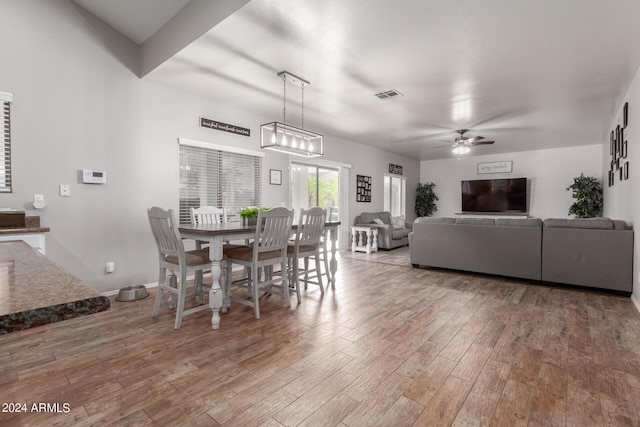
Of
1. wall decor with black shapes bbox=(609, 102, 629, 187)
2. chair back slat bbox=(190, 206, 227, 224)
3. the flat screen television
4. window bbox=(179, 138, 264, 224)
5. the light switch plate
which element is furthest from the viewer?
the flat screen television

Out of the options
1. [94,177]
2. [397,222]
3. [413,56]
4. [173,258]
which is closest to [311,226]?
[173,258]

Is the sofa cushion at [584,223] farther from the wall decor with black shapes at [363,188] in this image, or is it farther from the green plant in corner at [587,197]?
the green plant in corner at [587,197]

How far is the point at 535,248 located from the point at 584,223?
1.86 feet

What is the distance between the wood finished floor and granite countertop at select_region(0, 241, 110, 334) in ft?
3.17

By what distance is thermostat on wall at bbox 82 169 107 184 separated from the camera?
3.34m

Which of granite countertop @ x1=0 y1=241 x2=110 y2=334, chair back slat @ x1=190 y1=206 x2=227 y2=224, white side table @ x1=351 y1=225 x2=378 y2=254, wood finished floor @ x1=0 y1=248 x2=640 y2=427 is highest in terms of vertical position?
chair back slat @ x1=190 y1=206 x2=227 y2=224

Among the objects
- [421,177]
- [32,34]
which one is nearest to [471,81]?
[32,34]

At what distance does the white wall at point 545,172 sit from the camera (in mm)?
7441

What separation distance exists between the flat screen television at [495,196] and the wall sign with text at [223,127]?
6.60 m

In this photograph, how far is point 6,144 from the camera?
2891 millimetres

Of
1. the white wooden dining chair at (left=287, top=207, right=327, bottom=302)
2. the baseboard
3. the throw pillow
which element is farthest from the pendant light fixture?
the throw pillow

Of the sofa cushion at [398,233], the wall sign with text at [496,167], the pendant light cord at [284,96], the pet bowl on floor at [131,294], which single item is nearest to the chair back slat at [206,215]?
the pet bowl on floor at [131,294]

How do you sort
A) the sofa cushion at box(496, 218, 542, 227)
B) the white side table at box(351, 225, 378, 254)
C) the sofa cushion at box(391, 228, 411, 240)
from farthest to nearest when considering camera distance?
the sofa cushion at box(391, 228, 411, 240)
the white side table at box(351, 225, 378, 254)
the sofa cushion at box(496, 218, 542, 227)

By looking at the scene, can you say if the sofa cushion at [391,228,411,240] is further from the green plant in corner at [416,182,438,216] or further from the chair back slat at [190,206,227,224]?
the chair back slat at [190,206,227,224]
